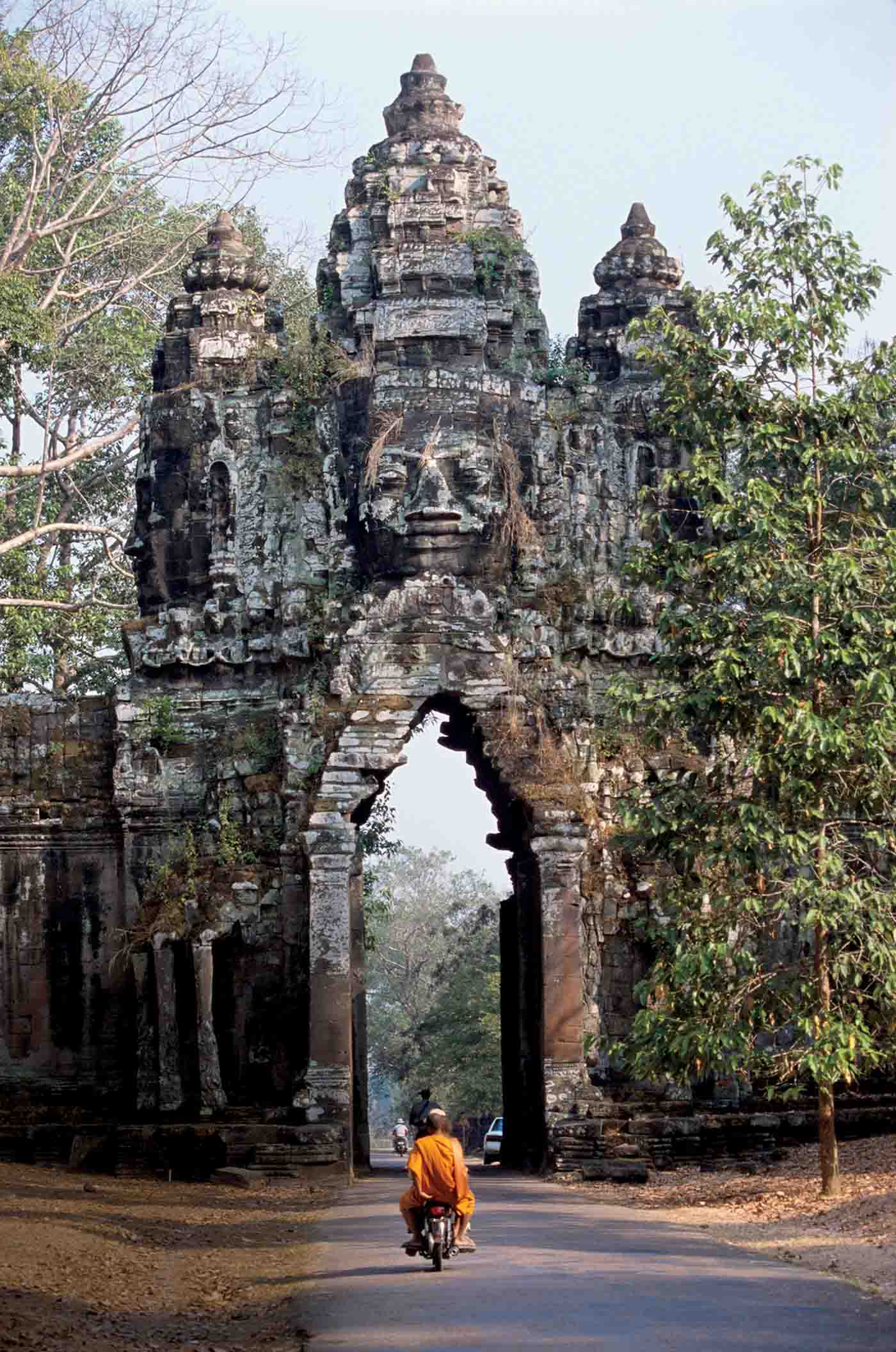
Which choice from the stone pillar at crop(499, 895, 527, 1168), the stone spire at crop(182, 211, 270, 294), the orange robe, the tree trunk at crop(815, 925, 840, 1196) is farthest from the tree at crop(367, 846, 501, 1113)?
the orange robe

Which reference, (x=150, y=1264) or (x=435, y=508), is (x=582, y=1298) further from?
(x=435, y=508)

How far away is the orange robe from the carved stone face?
10.8 meters

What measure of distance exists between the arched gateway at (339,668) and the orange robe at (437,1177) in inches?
293

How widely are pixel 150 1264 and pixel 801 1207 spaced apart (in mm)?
5210

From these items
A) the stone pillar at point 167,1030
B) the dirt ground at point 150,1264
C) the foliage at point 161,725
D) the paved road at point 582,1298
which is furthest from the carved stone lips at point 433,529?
the paved road at point 582,1298

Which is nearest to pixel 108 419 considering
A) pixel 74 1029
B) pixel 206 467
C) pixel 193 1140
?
pixel 206 467

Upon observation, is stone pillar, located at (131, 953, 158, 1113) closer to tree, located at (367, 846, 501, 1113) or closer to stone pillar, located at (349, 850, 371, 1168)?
stone pillar, located at (349, 850, 371, 1168)

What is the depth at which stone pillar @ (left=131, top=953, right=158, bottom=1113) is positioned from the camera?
2212cm

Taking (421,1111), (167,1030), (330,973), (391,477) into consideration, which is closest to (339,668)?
(391,477)

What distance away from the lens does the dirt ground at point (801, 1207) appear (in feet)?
42.4

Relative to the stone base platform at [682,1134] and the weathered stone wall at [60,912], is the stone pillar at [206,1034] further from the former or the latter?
the stone base platform at [682,1134]

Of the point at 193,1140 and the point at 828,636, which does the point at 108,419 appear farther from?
the point at 828,636

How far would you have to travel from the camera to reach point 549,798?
21375 millimetres

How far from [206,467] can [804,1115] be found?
9834 millimetres
